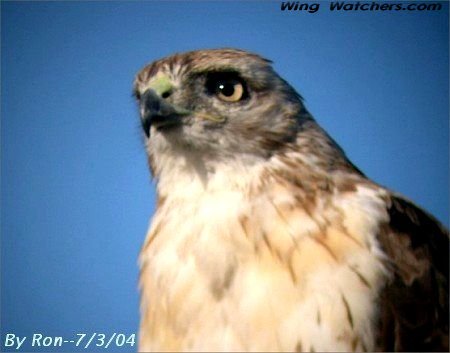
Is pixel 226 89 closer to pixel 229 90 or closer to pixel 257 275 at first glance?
pixel 229 90

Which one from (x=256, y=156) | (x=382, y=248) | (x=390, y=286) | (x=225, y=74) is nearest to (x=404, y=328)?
(x=390, y=286)

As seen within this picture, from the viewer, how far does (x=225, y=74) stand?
245 cm

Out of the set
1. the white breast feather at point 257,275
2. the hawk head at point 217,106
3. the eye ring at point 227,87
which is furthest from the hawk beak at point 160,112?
the white breast feather at point 257,275

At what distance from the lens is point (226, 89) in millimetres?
2438

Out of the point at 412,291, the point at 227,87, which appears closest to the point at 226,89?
the point at 227,87

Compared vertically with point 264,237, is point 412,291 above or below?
below

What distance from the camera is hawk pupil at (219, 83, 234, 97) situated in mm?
2424

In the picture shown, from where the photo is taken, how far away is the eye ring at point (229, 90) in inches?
94.8

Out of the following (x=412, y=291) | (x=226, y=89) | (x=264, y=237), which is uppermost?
(x=226, y=89)

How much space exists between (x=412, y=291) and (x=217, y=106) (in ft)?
3.81

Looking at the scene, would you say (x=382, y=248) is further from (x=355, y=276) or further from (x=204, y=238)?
(x=204, y=238)

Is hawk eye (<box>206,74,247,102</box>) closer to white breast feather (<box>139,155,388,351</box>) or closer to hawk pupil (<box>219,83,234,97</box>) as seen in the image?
hawk pupil (<box>219,83,234,97</box>)

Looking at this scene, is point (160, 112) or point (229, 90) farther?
point (229, 90)

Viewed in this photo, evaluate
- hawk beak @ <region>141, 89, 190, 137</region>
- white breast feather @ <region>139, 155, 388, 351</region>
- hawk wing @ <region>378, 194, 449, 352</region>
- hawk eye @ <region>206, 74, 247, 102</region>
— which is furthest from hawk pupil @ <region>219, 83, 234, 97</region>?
hawk wing @ <region>378, 194, 449, 352</region>
